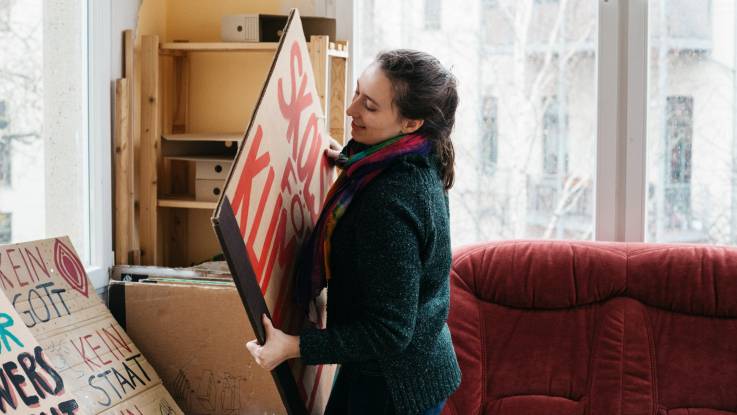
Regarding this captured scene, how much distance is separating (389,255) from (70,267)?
1.18 m

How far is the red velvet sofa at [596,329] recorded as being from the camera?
225 cm

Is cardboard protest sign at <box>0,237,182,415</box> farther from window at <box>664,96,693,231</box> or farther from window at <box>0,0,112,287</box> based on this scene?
window at <box>664,96,693,231</box>

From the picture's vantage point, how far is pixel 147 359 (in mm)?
2311

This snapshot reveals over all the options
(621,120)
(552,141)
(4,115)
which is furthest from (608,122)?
(4,115)

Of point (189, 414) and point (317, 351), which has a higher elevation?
point (317, 351)

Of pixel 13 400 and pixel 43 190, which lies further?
pixel 43 190

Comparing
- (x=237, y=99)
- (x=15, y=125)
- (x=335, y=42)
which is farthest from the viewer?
(x=237, y=99)

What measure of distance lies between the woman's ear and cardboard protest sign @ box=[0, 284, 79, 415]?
958 millimetres

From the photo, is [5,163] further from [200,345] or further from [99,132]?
[200,345]

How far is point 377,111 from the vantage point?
1.39 meters

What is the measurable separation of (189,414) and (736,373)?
1.58 metres

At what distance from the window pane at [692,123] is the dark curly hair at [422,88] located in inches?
60.5

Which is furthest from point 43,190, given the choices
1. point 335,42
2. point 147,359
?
point 335,42

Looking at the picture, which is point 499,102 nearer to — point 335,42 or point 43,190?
point 335,42
